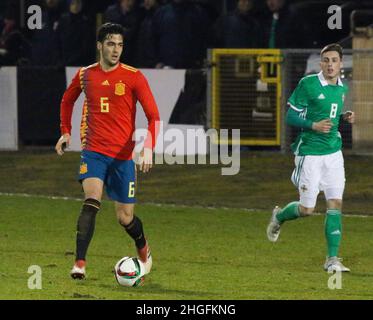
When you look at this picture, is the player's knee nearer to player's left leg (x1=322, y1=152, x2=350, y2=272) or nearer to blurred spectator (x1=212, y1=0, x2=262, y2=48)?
player's left leg (x1=322, y1=152, x2=350, y2=272)

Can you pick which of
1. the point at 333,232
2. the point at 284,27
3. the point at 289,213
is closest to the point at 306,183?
the point at 333,232

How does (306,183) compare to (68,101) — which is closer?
(68,101)

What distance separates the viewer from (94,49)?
88.1ft

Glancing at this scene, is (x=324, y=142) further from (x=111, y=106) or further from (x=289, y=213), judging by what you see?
(x=111, y=106)

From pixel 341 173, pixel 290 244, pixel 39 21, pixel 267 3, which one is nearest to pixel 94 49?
pixel 39 21

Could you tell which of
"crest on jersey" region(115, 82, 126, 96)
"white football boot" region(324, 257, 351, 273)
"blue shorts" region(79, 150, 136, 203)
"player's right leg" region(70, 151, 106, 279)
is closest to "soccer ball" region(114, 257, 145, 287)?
"player's right leg" region(70, 151, 106, 279)

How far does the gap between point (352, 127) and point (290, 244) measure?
718 centimetres

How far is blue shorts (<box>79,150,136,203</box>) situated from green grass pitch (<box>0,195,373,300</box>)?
784mm

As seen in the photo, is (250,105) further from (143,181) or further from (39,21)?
(39,21)

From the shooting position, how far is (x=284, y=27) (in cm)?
2538

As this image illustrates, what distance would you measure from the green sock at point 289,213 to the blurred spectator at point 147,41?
10497 mm

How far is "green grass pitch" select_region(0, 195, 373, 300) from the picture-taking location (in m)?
13.1

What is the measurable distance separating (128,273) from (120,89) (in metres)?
1.61

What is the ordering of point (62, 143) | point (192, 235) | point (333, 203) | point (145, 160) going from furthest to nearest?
point (192, 235), point (333, 203), point (62, 143), point (145, 160)
